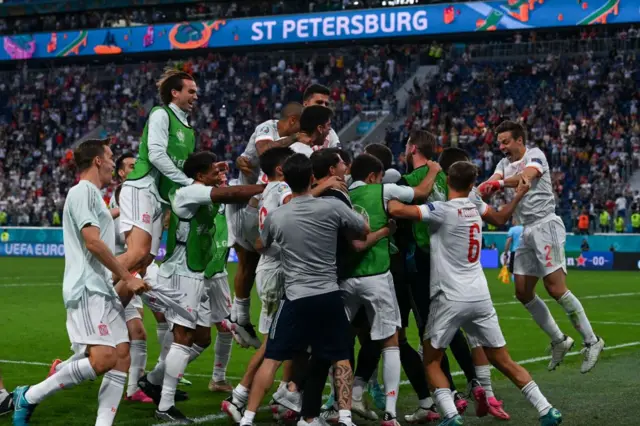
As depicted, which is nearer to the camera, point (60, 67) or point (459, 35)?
point (459, 35)

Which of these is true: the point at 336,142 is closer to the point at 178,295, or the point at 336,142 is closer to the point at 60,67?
the point at 178,295

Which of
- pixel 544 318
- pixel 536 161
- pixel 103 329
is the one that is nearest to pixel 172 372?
pixel 103 329

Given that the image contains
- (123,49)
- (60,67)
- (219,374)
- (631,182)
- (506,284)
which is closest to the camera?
(219,374)

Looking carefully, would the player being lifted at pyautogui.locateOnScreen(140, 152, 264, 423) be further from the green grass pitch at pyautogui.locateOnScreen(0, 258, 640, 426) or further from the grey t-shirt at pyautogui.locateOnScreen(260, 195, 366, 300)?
the grey t-shirt at pyautogui.locateOnScreen(260, 195, 366, 300)

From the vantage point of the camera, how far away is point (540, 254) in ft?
36.1

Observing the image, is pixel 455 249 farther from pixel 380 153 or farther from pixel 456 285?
pixel 380 153

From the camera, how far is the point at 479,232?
8.02 meters

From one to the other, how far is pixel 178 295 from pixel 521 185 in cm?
324

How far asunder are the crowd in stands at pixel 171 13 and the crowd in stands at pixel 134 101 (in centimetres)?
224

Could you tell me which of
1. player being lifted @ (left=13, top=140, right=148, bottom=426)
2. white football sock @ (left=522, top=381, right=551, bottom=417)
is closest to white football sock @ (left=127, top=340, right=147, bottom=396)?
player being lifted @ (left=13, top=140, right=148, bottom=426)

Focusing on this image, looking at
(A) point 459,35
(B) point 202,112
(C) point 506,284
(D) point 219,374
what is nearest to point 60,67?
(B) point 202,112

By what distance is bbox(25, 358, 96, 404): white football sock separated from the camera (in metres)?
7.11

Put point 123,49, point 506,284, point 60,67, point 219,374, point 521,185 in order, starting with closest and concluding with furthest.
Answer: point 521,185
point 219,374
point 506,284
point 123,49
point 60,67

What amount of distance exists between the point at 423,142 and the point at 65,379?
3.49m
